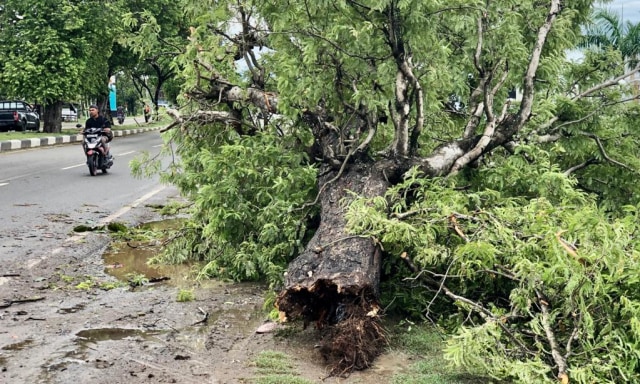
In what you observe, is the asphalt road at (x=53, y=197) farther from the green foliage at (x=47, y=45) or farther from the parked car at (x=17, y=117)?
the parked car at (x=17, y=117)

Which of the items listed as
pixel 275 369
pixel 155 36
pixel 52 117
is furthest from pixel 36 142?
pixel 275 369

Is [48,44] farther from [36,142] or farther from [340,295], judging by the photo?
[340,295]

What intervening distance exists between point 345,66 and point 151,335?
2479mm

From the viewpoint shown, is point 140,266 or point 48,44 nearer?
point 140,266

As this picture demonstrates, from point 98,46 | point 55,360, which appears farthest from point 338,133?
point 98,46

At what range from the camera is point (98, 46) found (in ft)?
89.6

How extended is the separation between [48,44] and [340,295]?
77.6 feet

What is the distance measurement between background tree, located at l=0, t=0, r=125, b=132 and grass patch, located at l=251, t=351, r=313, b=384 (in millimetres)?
23213

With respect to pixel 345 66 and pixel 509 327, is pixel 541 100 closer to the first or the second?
pixel 345 66

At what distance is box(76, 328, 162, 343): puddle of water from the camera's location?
438 centimetres

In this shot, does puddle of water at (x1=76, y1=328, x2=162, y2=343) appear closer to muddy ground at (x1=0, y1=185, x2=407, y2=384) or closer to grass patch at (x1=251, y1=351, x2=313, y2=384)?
muddy ground at (x1=0, y1=185, x2=407, y2=384)

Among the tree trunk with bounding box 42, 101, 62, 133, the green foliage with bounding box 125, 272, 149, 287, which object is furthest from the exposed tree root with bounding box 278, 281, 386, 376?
the tree trunk with bounding box 42, 101, 62, 133

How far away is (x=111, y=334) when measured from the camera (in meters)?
4.47

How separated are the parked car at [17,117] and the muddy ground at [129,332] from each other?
2615 cm
